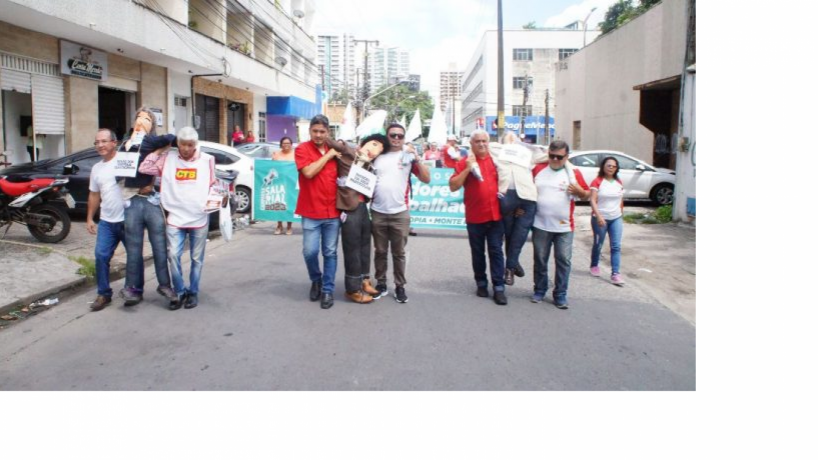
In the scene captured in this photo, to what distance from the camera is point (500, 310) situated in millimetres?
6199

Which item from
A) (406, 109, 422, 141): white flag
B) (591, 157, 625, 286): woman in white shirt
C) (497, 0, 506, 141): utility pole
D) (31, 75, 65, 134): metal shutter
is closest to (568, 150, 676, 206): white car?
(406, 109, 422, 141): white flag

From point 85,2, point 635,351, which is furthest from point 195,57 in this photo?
point 635,351

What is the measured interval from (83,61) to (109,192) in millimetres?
12138

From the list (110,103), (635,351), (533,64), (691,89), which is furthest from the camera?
(533,64)

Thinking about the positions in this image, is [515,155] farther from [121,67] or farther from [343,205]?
[121,67]

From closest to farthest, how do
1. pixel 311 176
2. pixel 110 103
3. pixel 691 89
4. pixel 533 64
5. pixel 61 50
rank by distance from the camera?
1. pixel 311 176
2. pixel 691 89
3. pixel 61 50
4. pixel 110 103
5. pixel 533 64

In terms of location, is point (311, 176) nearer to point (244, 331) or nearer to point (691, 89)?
point (244, 331)

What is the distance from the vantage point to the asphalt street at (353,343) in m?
4.32

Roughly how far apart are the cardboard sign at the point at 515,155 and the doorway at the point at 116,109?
16.0 meters

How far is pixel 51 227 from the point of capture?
918 centimetres

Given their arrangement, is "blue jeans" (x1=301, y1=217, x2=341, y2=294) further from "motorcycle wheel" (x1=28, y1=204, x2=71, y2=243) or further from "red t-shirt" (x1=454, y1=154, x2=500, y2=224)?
"motorcycle wheel" (x1=28, y1=204, x2=71, y2=243)

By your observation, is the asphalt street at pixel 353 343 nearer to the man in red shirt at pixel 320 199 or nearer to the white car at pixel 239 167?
the man in red shirt at pixel 320 199

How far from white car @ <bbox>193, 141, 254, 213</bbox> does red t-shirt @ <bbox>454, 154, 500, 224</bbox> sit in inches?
293

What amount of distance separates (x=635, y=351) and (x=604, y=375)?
739 mm
